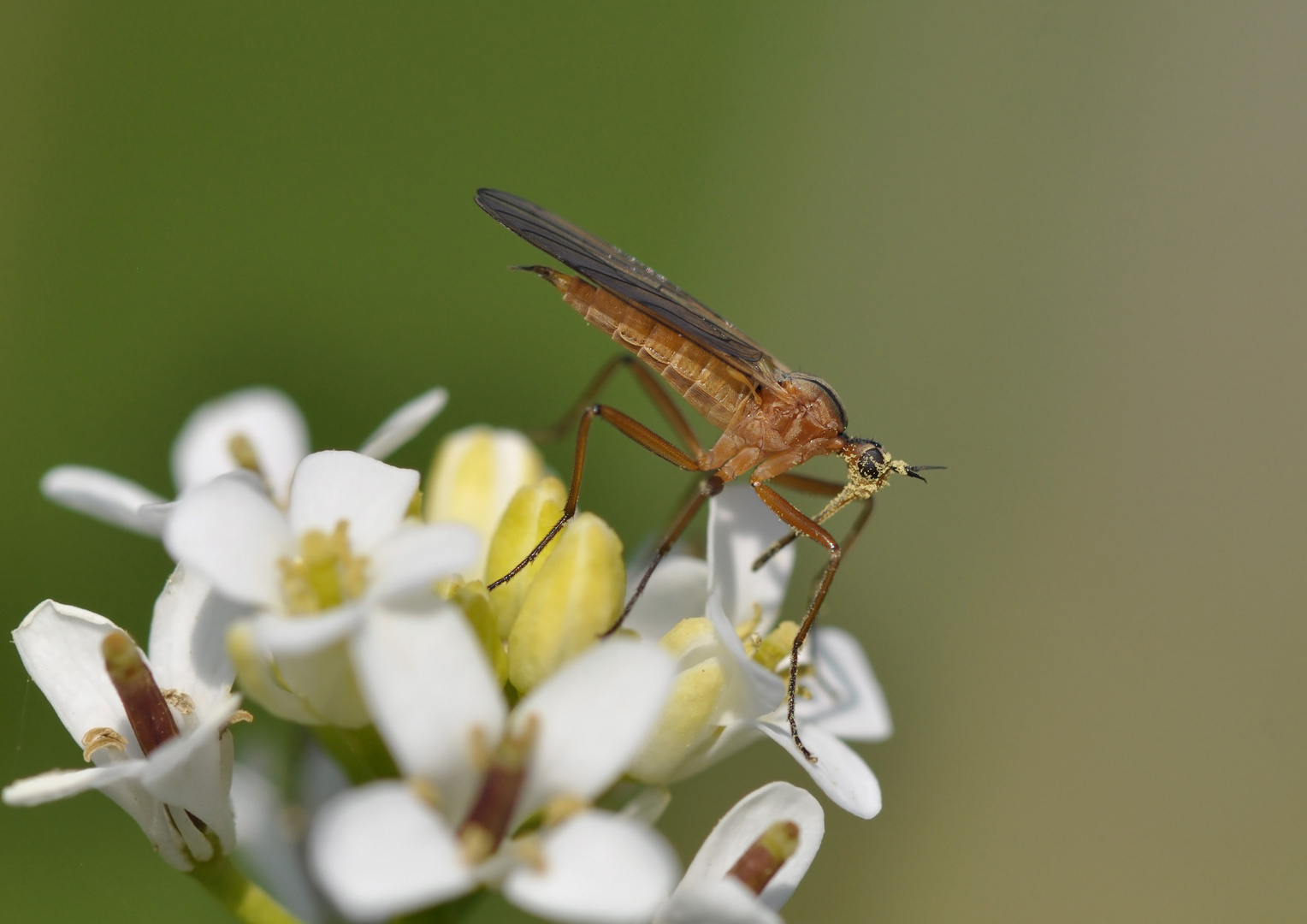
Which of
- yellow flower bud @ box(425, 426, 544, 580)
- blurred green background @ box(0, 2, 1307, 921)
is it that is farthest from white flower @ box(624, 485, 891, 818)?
blurred green background @ box(0, 2, 1307, 921)

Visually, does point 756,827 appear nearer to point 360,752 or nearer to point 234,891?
point 360,752

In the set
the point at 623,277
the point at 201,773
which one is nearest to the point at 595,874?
the point at 201,773

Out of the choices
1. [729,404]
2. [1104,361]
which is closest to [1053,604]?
[1104,361]

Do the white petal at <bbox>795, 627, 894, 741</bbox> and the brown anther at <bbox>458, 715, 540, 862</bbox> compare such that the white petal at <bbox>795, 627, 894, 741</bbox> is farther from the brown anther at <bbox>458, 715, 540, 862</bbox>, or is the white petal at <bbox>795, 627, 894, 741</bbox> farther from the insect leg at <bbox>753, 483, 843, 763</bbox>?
the brown anther at <bbox>458, 715, 540, 862</bbox>

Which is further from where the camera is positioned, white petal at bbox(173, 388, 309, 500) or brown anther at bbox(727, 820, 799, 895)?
white petal at bbox(173, 388, 309, 500)

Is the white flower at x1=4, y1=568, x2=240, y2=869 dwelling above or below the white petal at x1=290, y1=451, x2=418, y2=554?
below

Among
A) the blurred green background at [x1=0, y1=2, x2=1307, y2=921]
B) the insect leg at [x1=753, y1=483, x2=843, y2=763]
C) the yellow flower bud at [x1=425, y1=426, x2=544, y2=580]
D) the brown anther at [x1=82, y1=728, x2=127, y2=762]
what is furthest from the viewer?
the blurred green background at [x1=0, y1=2, x2=1307, y2=921]

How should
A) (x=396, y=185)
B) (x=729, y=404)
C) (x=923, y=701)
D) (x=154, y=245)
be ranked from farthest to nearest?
(x=923, y=701) < (x=396, y=185) < (x=154, y=245) < (x=729, y=404)

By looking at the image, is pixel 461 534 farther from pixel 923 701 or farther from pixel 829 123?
pixel 829 123
